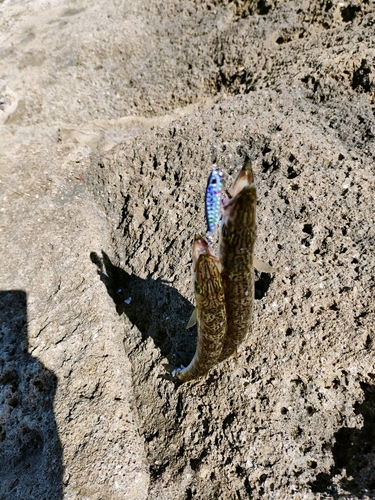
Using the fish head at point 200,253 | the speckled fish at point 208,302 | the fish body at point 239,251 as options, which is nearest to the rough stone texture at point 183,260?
the speckled fish at point 208,302

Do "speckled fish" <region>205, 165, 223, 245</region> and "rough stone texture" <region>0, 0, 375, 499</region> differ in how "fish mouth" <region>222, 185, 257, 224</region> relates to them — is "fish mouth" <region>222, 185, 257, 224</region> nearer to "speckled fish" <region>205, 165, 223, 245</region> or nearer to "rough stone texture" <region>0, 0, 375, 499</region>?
"speckled fish" <region>205, 165, 223, 245</region>

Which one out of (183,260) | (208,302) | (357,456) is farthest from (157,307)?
(357,456)

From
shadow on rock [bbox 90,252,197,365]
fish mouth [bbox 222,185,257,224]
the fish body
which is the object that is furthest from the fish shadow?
fish mouth [bbox 222,185,257,224]

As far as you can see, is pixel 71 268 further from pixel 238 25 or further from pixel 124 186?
pixel 238 25

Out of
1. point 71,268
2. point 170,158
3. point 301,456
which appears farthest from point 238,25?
point 301,456

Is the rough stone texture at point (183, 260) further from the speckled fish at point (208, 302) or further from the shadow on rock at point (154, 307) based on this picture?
the speckled fish at point (208, 302)

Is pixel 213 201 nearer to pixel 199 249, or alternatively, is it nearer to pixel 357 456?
pixel 199 249
